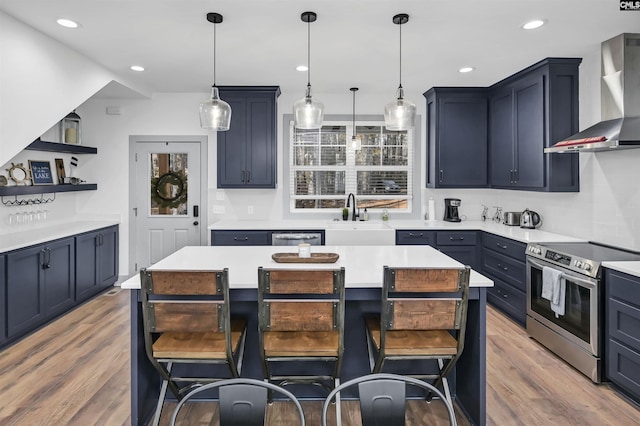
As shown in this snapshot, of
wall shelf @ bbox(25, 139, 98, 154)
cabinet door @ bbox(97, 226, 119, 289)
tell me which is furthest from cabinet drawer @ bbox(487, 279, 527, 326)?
wall shelf @ bbox(25, 139, 98, 154)

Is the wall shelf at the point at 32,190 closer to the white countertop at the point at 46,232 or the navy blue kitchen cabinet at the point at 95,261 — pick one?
the white countertop at the point at 46,232

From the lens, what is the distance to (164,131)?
5582mm

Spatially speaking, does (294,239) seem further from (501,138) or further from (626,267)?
(501,138)

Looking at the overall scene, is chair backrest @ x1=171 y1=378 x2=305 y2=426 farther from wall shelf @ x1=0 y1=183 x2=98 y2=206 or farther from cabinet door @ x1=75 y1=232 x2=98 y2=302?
cabinet door @ x1=75 y1=232 x2=98 y2=302

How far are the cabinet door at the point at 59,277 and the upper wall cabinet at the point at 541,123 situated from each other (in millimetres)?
4940

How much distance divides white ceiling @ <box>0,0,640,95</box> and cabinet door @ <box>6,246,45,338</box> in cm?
196

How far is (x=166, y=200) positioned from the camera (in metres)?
5.63

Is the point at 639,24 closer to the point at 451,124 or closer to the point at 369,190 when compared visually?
the point at 451,124

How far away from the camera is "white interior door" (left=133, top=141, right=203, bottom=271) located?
18.4ft

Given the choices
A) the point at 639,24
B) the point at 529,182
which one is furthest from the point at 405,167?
the point at 639,24

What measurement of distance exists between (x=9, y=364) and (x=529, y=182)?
501 centimetres

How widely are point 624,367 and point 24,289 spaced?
479cm

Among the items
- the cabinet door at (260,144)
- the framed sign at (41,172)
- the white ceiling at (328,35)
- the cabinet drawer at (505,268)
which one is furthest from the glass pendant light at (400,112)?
the framed sign at (41,172)

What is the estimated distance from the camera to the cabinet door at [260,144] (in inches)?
201
